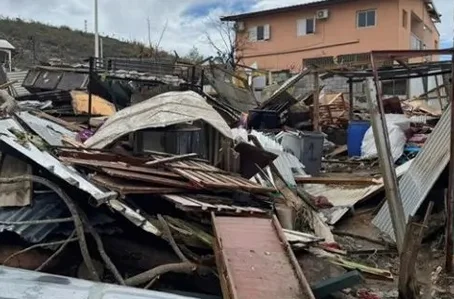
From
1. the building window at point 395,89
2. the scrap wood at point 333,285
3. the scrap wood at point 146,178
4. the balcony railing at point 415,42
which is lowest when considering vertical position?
the scrap wood at point 333,285

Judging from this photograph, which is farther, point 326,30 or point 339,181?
point 326,30

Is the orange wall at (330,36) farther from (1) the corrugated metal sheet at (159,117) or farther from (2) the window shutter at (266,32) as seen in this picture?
(1) the corrugated metal sheet at (159,117)

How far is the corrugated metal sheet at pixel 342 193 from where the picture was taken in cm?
708

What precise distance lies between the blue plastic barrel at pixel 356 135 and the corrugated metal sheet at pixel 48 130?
23.0 feet

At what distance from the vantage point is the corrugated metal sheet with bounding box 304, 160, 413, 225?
7.08m

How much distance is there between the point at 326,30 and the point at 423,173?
77.3ft

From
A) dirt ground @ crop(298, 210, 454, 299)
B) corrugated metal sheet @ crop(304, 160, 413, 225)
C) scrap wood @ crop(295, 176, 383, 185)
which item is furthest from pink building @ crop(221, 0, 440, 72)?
dirt ground @ crop(298, 210, 454, 299)

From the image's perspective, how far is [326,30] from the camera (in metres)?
28.3

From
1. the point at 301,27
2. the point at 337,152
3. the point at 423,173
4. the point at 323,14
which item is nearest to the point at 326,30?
the point at 323,14

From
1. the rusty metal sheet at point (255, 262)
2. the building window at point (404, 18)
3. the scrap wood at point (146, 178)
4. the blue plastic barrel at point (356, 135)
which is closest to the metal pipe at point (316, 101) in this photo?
the blue plastic barrel at point (356, 135)

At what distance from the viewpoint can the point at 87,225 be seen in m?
4.10

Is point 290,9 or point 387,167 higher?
point 290,9

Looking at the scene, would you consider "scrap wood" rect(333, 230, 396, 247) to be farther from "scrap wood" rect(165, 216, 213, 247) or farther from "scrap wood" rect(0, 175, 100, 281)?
"scrap wood" rect(0, 175, 100, 281)

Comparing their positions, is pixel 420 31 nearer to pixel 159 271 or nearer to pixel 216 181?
pixel 216 181
